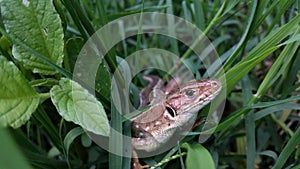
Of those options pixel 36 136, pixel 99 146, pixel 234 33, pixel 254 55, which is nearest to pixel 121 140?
pixel 99 146

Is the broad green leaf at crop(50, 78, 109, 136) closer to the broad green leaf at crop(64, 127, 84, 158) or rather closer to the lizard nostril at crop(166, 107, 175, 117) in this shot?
the broad green leaf at crop(64, 127, 84, 158)

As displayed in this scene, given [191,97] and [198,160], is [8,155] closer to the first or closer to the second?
[198,160]

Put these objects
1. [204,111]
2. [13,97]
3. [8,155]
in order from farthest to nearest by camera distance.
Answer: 1. [204,111]
2. [13,97]
3. [8,155]

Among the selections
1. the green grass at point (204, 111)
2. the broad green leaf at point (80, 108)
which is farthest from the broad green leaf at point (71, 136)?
the broad green leaf at point (80, 108)

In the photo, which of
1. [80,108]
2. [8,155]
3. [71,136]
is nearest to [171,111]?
[71,136]

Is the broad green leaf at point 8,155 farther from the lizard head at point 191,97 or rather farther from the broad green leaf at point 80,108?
the lizard head at point 191,97

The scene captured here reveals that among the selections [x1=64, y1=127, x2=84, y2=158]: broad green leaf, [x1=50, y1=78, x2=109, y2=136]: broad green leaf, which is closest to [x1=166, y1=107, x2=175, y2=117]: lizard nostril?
[x1=64, y1=127, x2=84, y2=158]: broad green leaf
